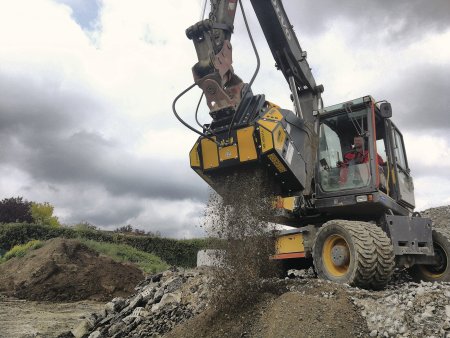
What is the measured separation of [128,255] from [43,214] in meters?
8.89

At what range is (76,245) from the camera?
1527 centimetres

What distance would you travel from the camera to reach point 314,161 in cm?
626

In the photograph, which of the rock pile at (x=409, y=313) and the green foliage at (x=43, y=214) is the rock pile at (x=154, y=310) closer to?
the rock pile at (x=409, y=313)

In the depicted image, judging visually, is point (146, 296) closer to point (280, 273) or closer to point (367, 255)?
point (280, 273)

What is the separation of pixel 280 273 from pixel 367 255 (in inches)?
67.5

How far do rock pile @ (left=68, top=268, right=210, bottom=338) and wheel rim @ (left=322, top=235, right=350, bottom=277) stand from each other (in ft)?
5.59

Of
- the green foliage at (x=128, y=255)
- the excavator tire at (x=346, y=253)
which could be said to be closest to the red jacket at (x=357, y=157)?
the excavator tire at (x=346, y=253)

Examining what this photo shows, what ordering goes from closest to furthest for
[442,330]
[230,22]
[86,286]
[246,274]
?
1. [442,330]
2. [246,274]
3. [230,22]
4. [86,286]

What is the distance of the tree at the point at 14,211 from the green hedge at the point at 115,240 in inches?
198

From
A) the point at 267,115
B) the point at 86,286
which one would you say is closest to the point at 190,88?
the point at 267,115

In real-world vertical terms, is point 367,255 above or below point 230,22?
below

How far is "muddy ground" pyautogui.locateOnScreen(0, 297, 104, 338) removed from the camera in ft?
26.8

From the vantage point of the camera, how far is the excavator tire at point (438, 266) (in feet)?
23.3

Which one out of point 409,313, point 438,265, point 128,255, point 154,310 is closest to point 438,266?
point 438,265
